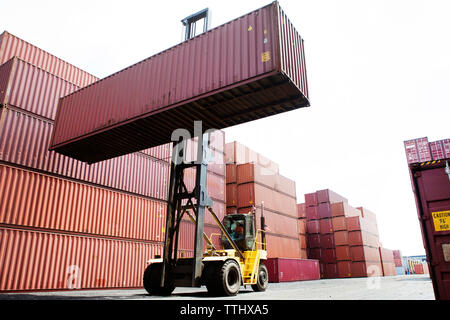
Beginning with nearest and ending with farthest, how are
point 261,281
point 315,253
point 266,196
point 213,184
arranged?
1. point 261,281
2. point 213,184
3. point 266,196
4. point 315,253

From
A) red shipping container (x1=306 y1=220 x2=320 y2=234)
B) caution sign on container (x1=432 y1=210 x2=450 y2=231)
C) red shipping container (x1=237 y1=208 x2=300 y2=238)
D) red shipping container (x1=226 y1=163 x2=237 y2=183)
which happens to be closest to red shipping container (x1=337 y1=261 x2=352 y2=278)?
red shipping container (x1=306 y1=220 x2=320 y2=234)

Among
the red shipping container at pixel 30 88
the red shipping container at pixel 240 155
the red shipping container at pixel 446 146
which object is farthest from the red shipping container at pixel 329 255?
the red shipping container at pixel 30 88

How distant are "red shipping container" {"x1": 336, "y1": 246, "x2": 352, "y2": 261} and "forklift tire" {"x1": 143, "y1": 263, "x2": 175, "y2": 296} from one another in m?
27.0

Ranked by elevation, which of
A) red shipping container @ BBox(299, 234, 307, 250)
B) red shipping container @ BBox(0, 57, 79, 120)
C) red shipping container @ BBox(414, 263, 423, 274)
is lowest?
red shipping container @ BBox(414, 263, 423, 274)

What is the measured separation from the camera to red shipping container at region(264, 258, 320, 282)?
19.8 meters

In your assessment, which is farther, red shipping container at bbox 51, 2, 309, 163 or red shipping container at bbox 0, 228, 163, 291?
red shipping container at bbox 0, 228, 163, 291

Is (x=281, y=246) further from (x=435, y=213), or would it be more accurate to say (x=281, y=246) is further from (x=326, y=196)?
(x=435, y=213)

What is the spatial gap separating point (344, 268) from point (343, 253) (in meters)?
1.49

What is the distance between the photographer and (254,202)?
68.1 ft

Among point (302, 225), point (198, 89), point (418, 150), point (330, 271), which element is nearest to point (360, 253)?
point (330, 271)

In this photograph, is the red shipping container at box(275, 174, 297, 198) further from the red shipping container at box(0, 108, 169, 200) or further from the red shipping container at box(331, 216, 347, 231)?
the red shipping container at box(0, 108, 169, 200)

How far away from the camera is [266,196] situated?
880 inches

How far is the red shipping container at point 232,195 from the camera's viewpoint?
21.6 m
